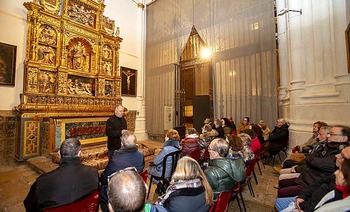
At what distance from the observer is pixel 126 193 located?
0.96m

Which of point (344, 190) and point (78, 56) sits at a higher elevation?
point (78, 56)

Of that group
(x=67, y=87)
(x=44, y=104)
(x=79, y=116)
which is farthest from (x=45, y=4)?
(x=79, y=116)

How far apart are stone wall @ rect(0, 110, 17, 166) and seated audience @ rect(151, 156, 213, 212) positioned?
5.31m

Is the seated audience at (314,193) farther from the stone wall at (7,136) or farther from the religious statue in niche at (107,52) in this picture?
the religious statue in niche at (107,52)

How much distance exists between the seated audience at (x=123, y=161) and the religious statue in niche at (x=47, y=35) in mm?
5096

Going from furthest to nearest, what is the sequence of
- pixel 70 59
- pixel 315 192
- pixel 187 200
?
1. pixel 70 59
2. pixel 315 192
3. pixel 187 200

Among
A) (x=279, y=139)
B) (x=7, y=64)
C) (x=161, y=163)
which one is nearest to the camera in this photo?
(x=161, y=163)

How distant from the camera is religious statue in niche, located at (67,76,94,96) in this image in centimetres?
607

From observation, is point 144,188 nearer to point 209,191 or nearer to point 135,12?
point 209,191

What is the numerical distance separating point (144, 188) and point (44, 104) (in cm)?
555

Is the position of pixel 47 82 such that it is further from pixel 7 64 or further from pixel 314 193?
pixel 314 193

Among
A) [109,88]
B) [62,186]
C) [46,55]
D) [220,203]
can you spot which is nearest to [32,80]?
[46,55]

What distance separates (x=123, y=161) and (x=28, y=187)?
2506 mm

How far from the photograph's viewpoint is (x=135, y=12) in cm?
851
